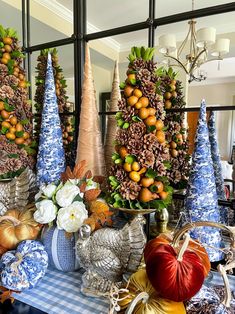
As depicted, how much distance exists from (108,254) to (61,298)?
14 cm

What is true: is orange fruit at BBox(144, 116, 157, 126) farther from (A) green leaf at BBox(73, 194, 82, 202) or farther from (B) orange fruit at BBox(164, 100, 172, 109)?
(A) green leaf at BBox(73, 194, 82, 202)

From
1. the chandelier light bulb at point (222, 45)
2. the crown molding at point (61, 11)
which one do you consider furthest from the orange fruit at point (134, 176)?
the chandelier light bulb at point (222, 45)

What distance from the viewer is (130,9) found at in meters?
1.75

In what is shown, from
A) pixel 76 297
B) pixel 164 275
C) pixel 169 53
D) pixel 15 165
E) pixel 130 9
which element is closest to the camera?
pixel 164 275

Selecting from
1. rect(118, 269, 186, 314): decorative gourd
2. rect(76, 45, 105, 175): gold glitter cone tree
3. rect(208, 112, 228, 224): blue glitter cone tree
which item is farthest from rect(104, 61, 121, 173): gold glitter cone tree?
rect(118, 269, 186, 314): decorative gourd

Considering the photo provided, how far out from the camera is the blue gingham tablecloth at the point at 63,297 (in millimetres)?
490

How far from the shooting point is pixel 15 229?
614 millimetres

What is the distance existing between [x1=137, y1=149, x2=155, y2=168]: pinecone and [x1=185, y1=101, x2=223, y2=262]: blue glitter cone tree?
0.32ft

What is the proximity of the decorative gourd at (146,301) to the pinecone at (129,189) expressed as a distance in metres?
0.16

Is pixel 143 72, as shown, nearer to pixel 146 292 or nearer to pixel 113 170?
pixel 113 170

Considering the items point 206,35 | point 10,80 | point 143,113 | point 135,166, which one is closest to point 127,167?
point 135,166

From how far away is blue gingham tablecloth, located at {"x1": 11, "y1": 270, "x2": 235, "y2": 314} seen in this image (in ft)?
1.61

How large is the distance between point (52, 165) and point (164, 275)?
0.44 metres

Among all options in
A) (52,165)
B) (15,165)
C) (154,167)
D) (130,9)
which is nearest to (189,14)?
(154,167)
